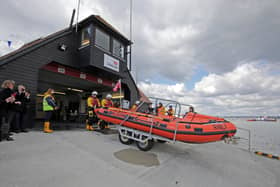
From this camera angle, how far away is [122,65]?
836 cm

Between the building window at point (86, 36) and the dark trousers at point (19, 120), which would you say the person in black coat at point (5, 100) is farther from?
the building window at point (86, 36)

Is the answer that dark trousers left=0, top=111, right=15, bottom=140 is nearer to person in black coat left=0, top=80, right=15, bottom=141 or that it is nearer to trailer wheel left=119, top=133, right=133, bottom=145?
person in black coat left=0, top=80, right=15, bottom=141

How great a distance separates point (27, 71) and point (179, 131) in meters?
5.67

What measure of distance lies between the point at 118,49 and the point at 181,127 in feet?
20.8

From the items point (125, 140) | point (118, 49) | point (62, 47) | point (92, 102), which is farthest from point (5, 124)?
point (118, 49)

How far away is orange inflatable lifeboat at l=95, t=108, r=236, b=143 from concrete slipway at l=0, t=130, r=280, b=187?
594mm

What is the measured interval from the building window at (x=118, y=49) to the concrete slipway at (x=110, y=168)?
573 cm

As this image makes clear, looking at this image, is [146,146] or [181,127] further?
[146,146]

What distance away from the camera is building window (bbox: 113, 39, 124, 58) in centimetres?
783

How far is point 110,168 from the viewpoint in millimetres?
2480

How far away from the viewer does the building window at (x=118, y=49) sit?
7.83 m

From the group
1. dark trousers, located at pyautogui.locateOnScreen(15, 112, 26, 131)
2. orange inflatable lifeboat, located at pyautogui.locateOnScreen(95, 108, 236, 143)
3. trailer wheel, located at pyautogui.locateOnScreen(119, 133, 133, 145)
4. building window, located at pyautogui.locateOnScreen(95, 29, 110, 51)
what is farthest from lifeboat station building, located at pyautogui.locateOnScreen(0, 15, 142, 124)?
trailer wheel, located at pyautogui.locateOnScreen(119, 133, 133, 145)

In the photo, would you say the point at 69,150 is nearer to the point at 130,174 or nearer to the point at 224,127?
the point at 130,174

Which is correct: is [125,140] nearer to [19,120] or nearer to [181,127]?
[181,127]
